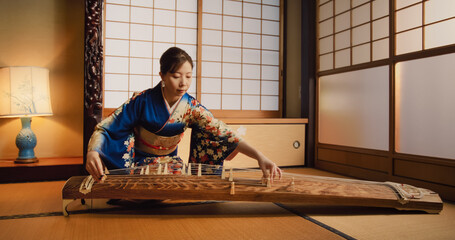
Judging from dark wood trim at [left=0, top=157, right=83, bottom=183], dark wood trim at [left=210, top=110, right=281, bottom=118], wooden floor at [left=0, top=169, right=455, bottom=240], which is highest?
dark wood trim at [left=210, top=110, right=281, bottom=118]

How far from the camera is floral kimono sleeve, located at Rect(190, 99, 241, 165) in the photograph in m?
2.34

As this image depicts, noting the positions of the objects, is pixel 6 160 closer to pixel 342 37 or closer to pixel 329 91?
pixel 329 91

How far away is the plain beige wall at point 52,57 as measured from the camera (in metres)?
3.81

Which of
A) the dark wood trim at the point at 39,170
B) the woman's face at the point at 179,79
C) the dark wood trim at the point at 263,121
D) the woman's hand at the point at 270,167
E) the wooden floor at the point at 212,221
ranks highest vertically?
the woman's face at the point at 179,79

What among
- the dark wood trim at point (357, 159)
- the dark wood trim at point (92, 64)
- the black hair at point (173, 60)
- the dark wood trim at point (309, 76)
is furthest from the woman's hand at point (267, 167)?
the dark wood trim at point (309, 76)

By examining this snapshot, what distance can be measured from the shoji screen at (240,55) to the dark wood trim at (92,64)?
61.1 inches

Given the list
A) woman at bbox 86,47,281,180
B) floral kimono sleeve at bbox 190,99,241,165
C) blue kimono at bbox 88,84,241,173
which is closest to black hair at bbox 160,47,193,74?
woman at bbox 86,47,281,180

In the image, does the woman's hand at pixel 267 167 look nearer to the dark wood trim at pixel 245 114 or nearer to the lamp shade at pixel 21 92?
the lamp shade at pixel 21 92

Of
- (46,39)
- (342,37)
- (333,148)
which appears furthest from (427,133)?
(46,39)

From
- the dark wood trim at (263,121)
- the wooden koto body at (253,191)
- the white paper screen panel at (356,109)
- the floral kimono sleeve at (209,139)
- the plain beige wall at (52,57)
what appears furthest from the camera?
the dark wood trim at (263,121)

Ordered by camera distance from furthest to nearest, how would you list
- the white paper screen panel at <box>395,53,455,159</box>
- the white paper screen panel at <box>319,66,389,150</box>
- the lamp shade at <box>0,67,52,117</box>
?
1. the white paper screen panel at <box>319,66,389,150</box>
2. the lamp shade at <box>0,67,52,117</box>
3. the white paper screen panel at <box>395,53,455,159</box>

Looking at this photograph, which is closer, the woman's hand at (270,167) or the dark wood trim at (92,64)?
the woman's hand at (270,167)

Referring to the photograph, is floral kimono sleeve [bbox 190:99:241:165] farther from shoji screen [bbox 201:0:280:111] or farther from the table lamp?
shoji screen [bbox 201:0:280:111]

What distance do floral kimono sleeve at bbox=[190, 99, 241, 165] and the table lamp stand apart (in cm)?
203
